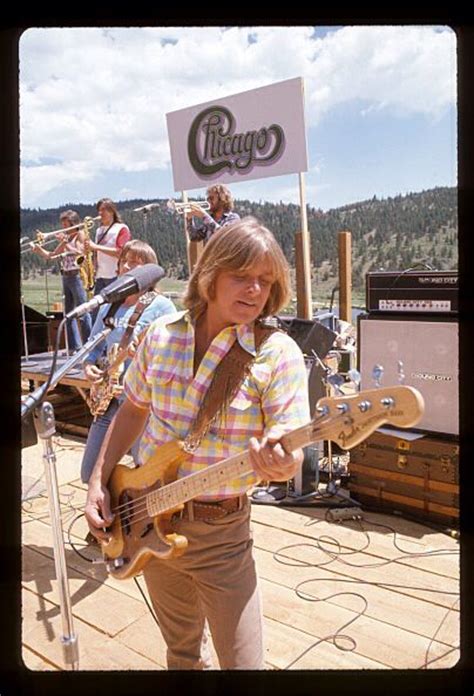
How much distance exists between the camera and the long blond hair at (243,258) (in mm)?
1486

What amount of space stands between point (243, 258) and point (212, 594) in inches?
33.4

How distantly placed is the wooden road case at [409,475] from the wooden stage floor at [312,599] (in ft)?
0.34

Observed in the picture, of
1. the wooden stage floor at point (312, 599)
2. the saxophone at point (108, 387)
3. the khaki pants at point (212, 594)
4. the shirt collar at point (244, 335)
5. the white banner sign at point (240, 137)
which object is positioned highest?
the white banner sign at point (240, 137)

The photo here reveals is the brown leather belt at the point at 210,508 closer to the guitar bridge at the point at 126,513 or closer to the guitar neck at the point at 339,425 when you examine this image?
the guitar neck at the point at 339,425

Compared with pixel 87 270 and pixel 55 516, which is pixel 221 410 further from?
pixel 87 270

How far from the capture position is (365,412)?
123 centimetres

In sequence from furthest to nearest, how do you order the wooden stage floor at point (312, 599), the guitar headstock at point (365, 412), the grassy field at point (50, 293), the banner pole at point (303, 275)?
the grassy field at point (50, 293), the banner pole at point (303, 275), the wooden stage floor at point (312, 599), the guitar headstock at point (365, 412)

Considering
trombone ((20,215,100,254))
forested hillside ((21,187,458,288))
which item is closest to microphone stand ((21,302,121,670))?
forested hillside ((21,187,458,288))

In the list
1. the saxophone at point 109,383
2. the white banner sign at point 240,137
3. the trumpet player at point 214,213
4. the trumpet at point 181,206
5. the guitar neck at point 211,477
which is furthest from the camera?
the trumpet at point 181,206

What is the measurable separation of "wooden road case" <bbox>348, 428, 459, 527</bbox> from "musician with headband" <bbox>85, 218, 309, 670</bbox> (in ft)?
6.26

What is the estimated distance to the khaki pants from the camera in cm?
147

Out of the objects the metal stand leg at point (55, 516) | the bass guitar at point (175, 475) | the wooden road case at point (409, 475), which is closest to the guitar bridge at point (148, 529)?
the bass guitar at point (175, 475)
